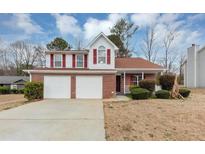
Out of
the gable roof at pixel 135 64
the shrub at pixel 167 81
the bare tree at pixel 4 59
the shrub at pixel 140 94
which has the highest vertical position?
the bare tree at pixel 4 59

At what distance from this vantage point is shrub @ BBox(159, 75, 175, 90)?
17031 millimetres

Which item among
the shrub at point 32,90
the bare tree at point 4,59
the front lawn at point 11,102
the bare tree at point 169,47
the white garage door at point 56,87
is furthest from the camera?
the bare tree at point 4,59

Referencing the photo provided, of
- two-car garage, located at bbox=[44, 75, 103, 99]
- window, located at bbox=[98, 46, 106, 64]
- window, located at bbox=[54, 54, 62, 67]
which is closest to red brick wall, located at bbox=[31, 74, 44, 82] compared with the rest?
two-car garage, located at bbox=[44, 75, 103, 99]

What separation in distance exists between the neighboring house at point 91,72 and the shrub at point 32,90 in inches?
34.6

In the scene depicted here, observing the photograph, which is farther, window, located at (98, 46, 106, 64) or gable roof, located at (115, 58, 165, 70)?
gable roof, located at (115, 58, 165, 70)

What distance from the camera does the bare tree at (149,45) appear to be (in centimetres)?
3710

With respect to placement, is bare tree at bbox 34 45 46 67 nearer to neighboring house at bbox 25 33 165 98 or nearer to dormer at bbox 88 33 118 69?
neighboring house at bbox 25 33 165 98

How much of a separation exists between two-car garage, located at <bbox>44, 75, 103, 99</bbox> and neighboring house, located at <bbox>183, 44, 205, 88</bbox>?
58.1ft

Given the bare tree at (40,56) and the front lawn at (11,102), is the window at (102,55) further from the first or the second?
the bare tree at (40,56)

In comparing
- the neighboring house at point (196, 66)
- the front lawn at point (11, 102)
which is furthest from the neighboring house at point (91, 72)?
the neighboring house at point (196, 66)

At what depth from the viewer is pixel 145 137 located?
5.90 meters

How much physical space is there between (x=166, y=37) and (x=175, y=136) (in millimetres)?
35137
